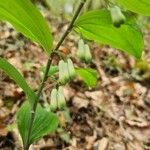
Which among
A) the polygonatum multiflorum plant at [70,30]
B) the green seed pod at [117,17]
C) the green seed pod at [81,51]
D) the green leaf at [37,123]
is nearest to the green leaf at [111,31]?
the polygonatum multiflorum plant at [70,30]

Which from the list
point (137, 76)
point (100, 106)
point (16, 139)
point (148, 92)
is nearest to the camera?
point (16, 139)

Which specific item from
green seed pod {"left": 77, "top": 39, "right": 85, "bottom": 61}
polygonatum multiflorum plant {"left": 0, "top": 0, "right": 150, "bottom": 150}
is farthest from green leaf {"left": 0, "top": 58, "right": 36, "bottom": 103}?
green seed pod {"left": 77, "top": 39, "right": 85, "bottom": 61}

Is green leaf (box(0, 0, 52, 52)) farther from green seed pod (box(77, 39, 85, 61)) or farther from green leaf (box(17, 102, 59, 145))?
green leaf (box(17, 102, 59, 145))

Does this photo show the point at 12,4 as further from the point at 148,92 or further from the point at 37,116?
the point at 148,92

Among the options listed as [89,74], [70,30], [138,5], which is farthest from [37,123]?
Result: [138,5]

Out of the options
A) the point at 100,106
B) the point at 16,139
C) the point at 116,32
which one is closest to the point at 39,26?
the point at 116,32

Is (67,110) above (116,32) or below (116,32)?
below

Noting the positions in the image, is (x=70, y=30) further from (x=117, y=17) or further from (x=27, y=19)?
(x=117, y=17)

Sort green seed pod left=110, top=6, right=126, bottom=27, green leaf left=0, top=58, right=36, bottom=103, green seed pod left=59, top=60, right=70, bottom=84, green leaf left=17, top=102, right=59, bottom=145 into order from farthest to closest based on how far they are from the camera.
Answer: green leaf left=17, top=102, right=59, bottom=145
green leaf left=0, top=58, right=36, bottom=103
green seed pod left=59, top=60, right=70, bottom=84
green seed pod left=110, top=6, right=126, bottom=27

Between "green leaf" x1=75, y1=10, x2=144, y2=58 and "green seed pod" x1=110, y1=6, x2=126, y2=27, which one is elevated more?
"green leaf" x1=75, y1=10, x2=144, y2=58
